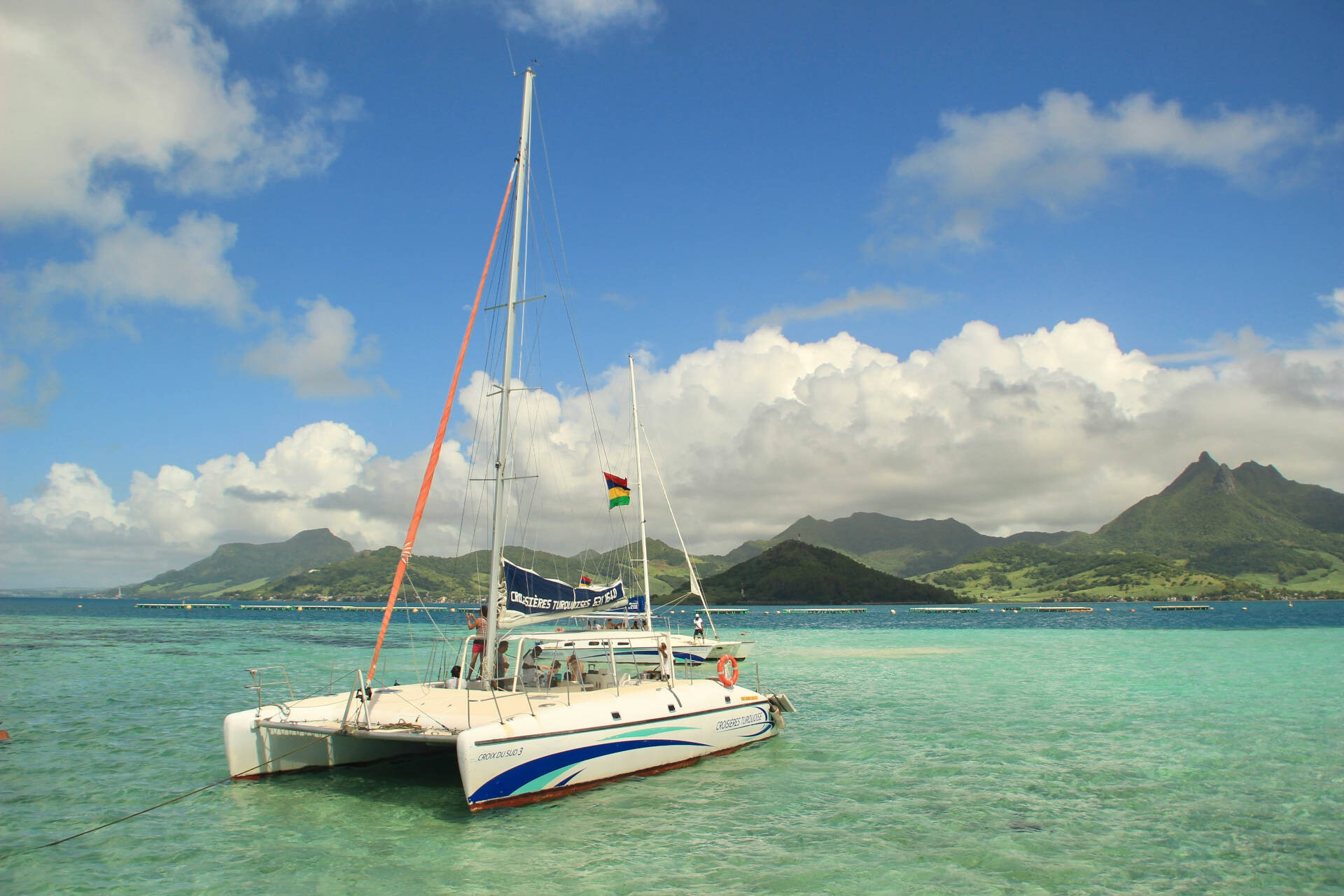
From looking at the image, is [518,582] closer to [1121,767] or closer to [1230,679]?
[1121,767]

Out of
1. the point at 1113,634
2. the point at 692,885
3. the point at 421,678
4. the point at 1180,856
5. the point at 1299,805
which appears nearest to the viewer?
the point at 692,885

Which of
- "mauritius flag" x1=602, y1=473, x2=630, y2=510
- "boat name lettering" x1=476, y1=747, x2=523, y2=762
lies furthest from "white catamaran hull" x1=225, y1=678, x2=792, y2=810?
"mauritius flag" x1=602, y1=473, x2=630, y2=510

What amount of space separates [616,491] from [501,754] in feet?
43.6

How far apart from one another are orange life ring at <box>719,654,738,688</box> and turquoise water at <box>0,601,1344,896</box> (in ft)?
5.70

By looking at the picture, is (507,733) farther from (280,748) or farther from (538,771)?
(280,748)

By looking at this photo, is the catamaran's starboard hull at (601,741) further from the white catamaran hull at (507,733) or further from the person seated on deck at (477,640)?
the person seated on deck at (477,640)

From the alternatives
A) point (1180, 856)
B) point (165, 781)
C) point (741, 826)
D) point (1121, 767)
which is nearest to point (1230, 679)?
point (1121, 767)

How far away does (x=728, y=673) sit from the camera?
781 inches

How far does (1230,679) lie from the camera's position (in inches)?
1443

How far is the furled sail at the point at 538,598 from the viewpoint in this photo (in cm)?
1738

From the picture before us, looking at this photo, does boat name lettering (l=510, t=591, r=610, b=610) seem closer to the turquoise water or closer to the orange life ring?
the orange life ring

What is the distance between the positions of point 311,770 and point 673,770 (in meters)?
7.44

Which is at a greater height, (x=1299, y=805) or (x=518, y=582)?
(x=518, y=582)

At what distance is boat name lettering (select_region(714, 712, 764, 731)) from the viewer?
1816 centimetres
